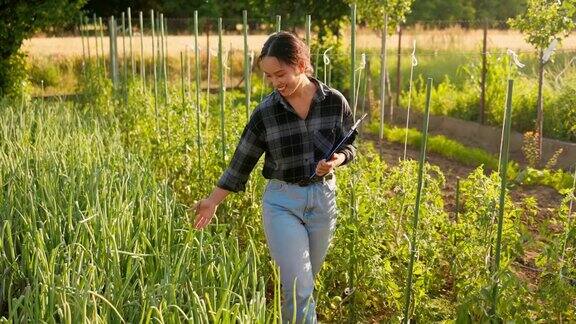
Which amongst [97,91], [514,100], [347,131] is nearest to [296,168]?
[347,131]

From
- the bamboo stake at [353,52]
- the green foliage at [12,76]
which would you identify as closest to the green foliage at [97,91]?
the green foliage at [12,76]

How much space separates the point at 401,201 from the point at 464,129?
527 centimetres

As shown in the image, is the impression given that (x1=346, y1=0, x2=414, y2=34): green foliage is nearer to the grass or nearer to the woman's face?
the grass

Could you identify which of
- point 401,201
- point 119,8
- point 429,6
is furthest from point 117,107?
point 429,6

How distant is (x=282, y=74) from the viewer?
8.58 ft

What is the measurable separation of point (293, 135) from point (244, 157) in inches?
8.3

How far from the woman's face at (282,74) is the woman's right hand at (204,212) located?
1.56ft

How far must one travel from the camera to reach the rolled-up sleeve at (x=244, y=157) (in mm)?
2805

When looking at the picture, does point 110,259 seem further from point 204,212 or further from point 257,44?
point 257,44

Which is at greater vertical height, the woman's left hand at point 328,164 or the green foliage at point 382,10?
the green foliage at point 382,10

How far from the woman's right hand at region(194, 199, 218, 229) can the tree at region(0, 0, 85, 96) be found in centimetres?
630

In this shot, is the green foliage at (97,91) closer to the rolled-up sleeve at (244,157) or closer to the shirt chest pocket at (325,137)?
the rolled-up sleeve at (244,157)

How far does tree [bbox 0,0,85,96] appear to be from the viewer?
336 inches

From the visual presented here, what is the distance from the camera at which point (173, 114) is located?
229 inches
